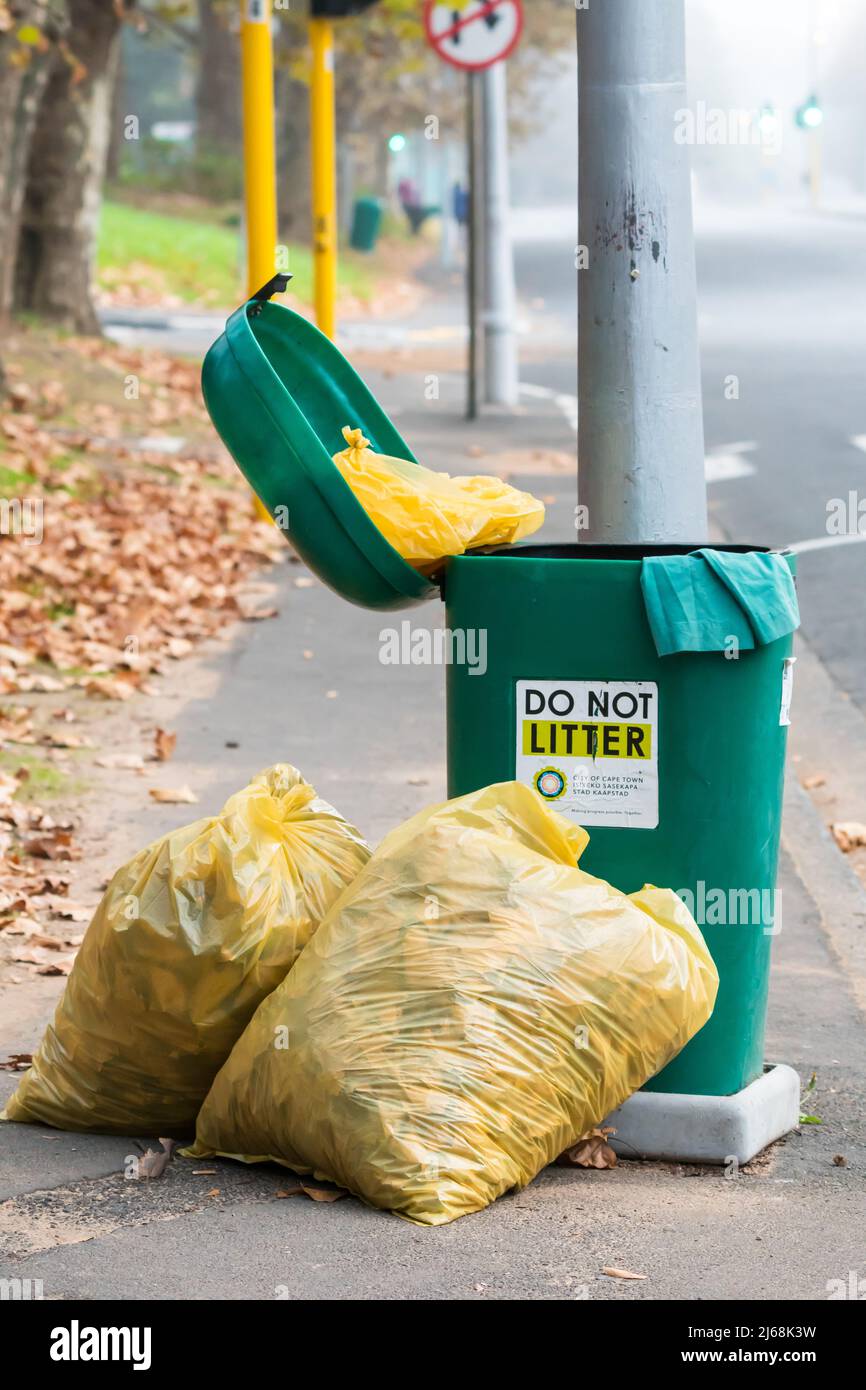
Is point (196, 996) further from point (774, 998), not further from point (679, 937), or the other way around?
point (774, 998)

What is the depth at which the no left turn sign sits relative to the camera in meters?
13.4

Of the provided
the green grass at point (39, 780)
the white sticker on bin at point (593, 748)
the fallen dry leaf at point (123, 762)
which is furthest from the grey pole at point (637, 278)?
the fallen dry leaf at point (123, 762)

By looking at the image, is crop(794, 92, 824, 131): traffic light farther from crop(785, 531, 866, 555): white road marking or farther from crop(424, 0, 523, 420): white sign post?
crop(785, 531, 866, 555): white road marking

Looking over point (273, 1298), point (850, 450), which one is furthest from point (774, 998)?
point (850, 450)

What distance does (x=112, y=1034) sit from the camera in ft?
11.7

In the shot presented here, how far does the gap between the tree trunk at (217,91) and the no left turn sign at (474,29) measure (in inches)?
1016

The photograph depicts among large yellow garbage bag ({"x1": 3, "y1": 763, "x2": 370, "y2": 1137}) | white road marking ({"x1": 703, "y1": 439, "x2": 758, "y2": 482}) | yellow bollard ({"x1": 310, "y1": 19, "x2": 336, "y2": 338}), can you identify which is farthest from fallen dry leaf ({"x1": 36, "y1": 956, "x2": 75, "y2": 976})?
white road marking ({"x1": 703, "y1": 439, "x2": 758, "y2": 482})

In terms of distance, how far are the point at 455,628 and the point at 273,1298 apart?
4.36 feet

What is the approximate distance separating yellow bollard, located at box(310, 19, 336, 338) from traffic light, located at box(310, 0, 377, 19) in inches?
5.3

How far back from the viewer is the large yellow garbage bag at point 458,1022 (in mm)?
3170

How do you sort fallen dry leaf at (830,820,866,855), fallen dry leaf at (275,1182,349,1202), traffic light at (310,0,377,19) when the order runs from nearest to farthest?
fallen dry leaf at (275,1182,349,1202) < fallen dry leaf at (830,820,866,855) < traffic light at (310,0,377,19)

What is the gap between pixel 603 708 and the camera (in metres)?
3.54

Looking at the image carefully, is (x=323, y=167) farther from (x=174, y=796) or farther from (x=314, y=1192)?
(x=314, y=1192)

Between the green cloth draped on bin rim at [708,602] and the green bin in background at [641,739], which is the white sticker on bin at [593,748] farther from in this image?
the green cloth draped on bin rim at [708,602]
